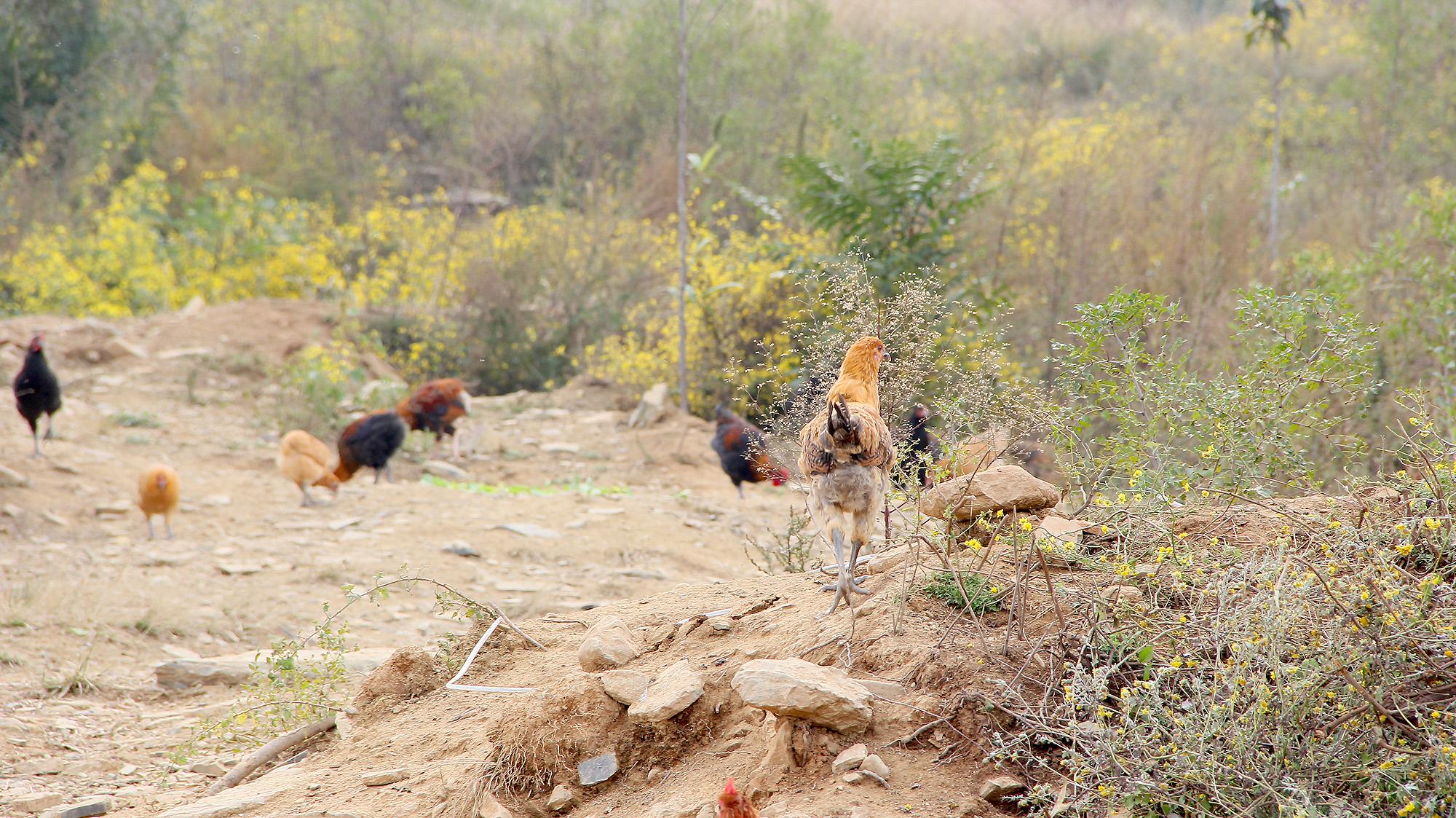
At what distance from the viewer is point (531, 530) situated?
25.4ft

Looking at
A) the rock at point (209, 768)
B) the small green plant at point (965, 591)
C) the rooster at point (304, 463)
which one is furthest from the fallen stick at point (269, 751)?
the rooster at point (304, 463)

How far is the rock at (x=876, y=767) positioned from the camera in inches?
113

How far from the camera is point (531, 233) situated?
14.7 meters

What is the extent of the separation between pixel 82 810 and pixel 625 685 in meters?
2.06

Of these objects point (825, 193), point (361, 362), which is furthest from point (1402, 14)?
point (361, 362)

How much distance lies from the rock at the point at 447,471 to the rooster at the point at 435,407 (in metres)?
0.31

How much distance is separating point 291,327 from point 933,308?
11.2m

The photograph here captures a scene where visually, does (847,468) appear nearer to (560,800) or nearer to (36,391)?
(560,800)

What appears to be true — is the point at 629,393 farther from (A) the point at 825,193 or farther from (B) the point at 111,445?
(B) the point at 111,445

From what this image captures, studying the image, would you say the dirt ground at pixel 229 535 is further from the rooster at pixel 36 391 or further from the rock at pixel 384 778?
the rock at pixel 384 778

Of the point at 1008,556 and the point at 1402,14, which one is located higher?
the point at 1402,14

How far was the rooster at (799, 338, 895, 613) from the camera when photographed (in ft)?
11.8

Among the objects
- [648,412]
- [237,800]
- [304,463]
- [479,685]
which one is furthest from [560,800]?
[648,412]

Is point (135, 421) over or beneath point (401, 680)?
beneath
